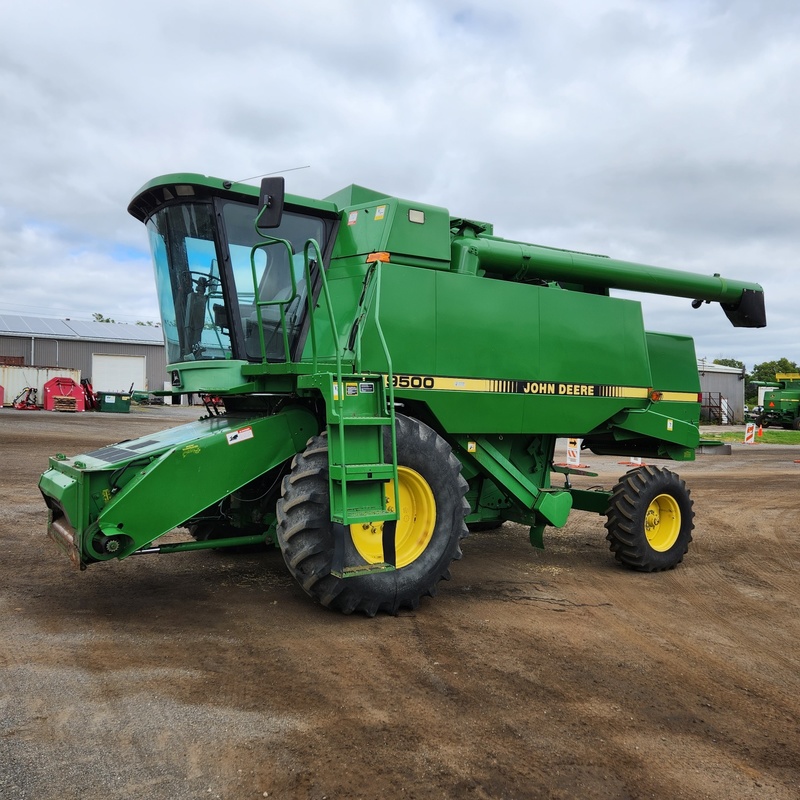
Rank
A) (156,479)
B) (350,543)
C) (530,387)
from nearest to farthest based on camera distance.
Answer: (156,479) < (350,543) < (530,387)

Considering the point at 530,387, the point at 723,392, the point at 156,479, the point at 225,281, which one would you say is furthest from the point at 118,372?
the point at 156,479

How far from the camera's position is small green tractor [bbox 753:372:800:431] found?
1459 inches

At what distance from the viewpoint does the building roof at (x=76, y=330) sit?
135 feet

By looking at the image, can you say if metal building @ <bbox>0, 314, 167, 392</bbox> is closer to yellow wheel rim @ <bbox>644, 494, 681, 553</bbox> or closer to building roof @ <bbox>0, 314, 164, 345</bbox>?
building roof @ <bbox>0, 314, 164, 345</bbox>

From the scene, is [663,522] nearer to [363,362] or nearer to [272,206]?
[363,362]

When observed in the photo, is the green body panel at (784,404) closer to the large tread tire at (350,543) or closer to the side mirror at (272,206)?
the large tread tire at (350,543)

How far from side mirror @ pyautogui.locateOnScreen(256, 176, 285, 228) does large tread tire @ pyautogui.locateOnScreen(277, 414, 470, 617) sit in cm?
155

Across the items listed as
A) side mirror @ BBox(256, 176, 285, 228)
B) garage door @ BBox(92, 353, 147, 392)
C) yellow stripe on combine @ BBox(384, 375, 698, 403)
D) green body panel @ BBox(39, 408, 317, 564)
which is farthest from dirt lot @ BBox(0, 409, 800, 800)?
garage door @ BBox(92, 353, 147, 392)

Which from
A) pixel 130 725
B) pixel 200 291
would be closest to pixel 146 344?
pixel 200 291

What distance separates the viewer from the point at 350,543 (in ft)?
16.6

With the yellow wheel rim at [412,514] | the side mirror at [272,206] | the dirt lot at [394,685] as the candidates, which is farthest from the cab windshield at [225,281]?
the dirt lot at [394,685]

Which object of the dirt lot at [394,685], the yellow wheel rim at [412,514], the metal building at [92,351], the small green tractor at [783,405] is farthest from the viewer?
the metal building at [92,351]

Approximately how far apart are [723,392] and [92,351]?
39.9 meters

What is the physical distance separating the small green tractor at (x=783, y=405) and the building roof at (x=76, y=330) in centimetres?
3372
